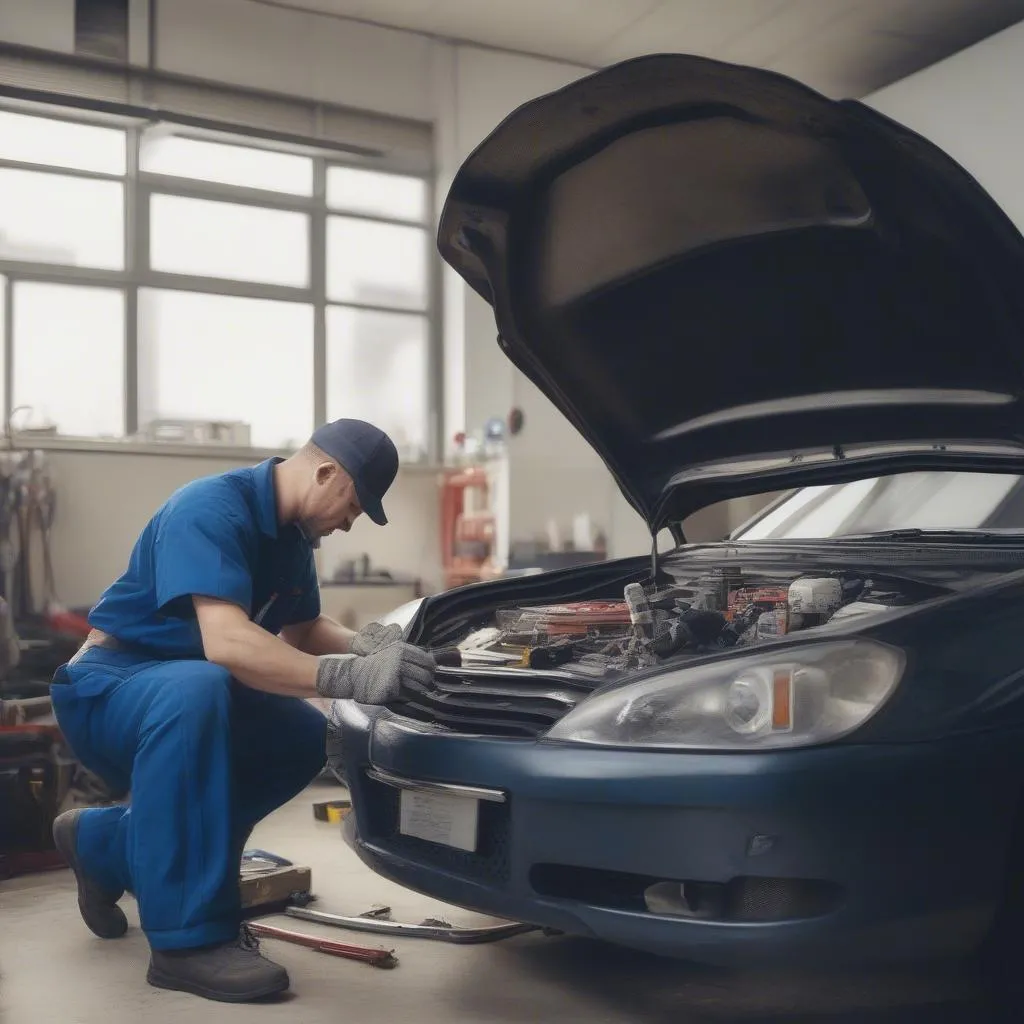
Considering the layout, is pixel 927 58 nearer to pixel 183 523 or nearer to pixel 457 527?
pixel 457 527

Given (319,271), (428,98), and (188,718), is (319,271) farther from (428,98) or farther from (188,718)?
(188,718)

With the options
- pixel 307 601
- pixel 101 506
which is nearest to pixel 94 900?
pixel 307 601

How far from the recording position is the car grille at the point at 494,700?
1.93m

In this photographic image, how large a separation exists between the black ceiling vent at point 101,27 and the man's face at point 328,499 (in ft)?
17.9

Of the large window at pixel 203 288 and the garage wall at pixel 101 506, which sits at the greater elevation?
the large window at pixel 203 288

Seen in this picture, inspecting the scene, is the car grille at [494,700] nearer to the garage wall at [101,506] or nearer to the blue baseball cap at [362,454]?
the blue baseball cap at [362,454]

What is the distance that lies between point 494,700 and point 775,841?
0.59 meters

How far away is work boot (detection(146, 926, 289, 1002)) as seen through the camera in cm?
212

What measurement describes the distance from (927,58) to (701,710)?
7.11 m

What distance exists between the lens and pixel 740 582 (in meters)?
2.43

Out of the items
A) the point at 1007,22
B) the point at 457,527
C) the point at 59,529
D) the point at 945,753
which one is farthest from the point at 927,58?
the point at 945,753

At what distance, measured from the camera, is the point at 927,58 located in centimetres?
759

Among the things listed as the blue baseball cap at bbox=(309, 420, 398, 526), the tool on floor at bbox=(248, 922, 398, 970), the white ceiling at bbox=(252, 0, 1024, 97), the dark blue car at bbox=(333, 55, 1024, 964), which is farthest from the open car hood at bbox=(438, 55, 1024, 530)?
the white ceiling at bbox=(252, 0, 1024, 97)

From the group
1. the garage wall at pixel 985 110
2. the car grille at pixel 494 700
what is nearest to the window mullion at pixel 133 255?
the garage wall at pixel 985 110
